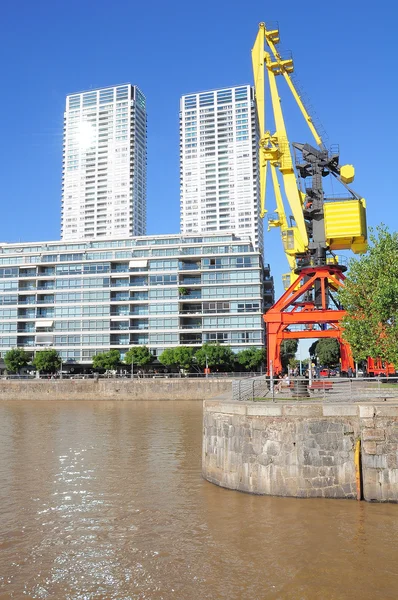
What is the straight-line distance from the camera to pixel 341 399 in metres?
19.5

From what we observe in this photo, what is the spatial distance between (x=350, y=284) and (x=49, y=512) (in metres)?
21.1

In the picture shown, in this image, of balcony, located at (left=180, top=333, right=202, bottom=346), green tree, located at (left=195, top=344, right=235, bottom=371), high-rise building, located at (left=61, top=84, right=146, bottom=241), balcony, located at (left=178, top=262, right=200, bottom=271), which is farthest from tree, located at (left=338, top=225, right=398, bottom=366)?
high-rise building, located at (left=61, top=84, right=146, bottom=241)

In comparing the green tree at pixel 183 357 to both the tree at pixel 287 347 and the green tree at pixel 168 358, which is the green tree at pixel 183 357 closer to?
the green tree at pixel 168 358

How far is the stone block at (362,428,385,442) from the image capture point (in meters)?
16.5

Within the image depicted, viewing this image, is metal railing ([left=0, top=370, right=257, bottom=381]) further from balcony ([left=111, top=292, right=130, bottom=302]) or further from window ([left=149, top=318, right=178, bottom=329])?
balcony ([left=111, top=292, right=130, bottom=302])

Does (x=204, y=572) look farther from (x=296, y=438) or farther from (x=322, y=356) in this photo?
(x=322, y=356)

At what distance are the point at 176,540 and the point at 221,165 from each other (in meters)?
184

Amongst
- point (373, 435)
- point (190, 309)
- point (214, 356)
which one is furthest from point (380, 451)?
point (190, 309)

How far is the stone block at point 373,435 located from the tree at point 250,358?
6959cm

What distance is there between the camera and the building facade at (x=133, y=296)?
304 feet

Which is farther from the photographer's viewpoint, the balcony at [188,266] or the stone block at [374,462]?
the balcony at [188,266]

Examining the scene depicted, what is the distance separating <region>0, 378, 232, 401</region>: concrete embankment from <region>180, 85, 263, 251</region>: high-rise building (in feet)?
384

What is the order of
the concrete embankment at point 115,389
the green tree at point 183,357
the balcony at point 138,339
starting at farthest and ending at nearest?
the balcony at point 138,339
the green tree at point 183,357
the concrete embankment at point 115,389

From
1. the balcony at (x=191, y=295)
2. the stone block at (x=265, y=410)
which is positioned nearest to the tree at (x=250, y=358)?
the balcony at (x=191, y=295)
